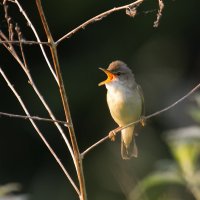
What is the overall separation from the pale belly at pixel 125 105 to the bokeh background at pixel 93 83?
5.24 meters

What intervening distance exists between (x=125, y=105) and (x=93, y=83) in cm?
700

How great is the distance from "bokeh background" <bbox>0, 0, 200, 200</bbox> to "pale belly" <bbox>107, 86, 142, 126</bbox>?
5243 millimetres

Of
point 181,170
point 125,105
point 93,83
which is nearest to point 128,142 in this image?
point 125,105

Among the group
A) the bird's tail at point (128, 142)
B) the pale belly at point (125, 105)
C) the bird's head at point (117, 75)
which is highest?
the bird's head at point (117, 75)

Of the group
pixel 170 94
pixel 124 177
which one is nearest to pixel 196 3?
pixel 170 94

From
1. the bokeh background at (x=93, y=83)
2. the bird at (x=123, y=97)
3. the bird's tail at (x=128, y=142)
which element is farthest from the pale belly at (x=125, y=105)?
the bokeh background at (x=93, y=83)

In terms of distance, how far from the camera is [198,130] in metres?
4.47

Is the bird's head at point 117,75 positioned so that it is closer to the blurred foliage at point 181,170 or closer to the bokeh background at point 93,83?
the blurred foliage at point 181,170

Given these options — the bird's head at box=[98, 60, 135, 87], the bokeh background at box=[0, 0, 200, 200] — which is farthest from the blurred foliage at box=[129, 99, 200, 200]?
the bokeh background at box=[0, 0, 200, 200]

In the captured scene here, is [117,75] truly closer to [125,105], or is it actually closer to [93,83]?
[125,105]

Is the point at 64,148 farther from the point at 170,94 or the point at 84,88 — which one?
the point at 170,94

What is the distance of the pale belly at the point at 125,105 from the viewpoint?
5.09 metres

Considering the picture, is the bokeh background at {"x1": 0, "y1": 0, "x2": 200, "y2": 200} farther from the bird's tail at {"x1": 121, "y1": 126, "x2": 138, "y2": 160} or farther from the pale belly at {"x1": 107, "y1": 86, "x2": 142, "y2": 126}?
the pale belly at {"x1": 107, "y1": 86, "x2": 142, "y2": 126}

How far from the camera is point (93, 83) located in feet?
39.6
